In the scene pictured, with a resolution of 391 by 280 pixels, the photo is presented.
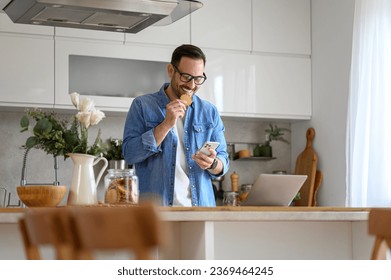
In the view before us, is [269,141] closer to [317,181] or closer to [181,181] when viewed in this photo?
[317,181]

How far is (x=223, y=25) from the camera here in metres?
5.38

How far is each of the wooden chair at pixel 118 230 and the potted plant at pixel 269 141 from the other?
174 inches

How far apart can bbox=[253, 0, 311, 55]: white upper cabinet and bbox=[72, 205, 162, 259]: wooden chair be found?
13.9 feet

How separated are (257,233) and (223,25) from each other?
2729 millimetres

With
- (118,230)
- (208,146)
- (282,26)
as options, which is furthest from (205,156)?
(282,26)

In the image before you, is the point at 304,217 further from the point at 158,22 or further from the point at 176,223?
the point at 158,22

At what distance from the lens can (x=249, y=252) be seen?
284 cm

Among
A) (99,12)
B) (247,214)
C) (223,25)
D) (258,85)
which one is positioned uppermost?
(223,25)

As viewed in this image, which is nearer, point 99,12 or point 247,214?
point 247,214

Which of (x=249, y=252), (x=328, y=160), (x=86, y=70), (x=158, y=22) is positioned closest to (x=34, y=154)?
(x=86, y=70)

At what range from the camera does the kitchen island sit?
2678 mm

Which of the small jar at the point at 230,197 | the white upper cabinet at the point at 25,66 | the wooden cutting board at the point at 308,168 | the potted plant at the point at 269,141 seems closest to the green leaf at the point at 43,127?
the white upper cabinet at the point at 25,66

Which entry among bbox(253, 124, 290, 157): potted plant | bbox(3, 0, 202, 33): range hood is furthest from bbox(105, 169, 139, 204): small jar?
bbox(253, 124, 290, 157): potted plant

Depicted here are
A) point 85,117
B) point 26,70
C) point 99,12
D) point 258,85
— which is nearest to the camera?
point 85,117
